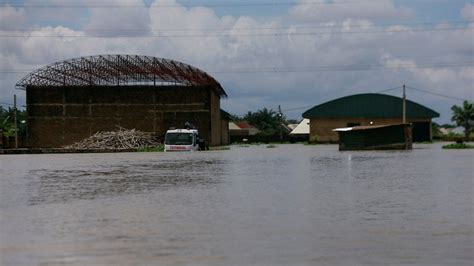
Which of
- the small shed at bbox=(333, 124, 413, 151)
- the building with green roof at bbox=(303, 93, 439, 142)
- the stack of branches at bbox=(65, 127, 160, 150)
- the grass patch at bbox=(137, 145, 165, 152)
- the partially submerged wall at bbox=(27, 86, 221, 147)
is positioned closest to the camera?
the small shed at bbox=(333, 124, 413, 151)

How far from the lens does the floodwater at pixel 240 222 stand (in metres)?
8.98

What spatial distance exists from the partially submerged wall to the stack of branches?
156 cm

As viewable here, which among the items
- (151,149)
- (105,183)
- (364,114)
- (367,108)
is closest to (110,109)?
(151,149)

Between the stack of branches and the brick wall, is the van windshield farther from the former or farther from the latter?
the brick wall

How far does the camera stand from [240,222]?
12.0m

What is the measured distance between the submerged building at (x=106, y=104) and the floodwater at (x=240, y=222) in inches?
1606

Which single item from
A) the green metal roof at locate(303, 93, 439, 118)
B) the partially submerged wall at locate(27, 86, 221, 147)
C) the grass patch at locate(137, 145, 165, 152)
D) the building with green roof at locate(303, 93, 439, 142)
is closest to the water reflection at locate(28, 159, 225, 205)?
the grass patch at locate(137, 145, 165, 152)

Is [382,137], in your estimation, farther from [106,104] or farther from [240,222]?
[240,222]

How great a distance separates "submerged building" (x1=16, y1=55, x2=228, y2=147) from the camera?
62.0 metres

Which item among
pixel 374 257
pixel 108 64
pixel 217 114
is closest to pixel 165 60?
pixel 108 64

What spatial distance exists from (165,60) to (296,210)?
47706mm

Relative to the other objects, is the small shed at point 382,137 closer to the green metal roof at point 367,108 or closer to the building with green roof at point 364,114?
the building with green roof at point 364,114

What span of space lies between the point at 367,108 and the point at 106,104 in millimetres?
30153

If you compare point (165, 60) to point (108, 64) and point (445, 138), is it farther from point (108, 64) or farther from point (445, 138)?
point (445, 138)
